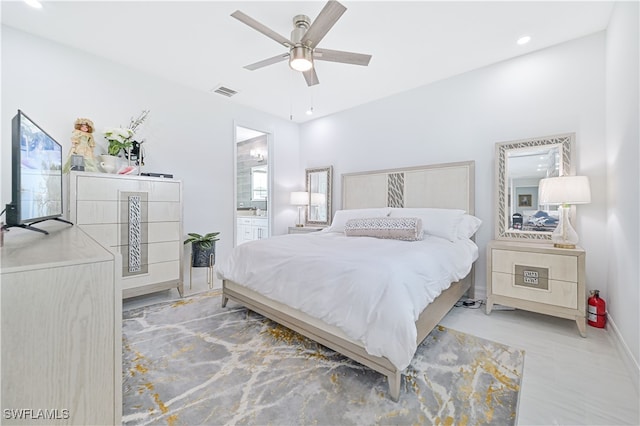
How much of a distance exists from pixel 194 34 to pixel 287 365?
9.78ft

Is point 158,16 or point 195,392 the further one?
point 158,16

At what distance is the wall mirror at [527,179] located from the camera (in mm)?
2715

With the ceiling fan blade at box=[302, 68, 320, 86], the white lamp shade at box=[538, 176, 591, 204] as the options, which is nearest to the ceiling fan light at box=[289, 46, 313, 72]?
the ceiling fan blade at box=[302, 68, 320, 86]

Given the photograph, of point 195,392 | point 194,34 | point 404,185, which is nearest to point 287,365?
point 195,392

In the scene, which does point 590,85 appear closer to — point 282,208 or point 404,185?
point 404,185

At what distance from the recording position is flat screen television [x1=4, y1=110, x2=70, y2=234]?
3.87 feet

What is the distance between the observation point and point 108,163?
2.82 metres

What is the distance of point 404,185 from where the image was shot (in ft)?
12.2

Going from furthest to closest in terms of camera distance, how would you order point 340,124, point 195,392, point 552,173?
point 340,124 → point 552,173 → point 195,392

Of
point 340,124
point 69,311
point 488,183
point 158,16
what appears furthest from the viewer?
point 340,124

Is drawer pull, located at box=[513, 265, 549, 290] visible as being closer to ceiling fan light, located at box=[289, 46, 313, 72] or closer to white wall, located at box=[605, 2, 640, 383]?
white wall, located at box=[605, 2, 640, 383]

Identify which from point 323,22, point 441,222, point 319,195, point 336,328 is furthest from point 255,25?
point 319,195

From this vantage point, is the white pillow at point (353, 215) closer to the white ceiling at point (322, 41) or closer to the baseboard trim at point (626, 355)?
the white ceiling at point (322, 41)

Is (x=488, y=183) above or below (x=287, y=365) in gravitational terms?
above
